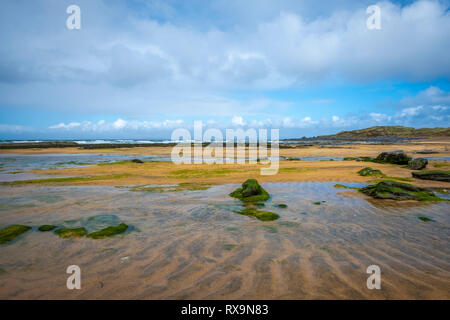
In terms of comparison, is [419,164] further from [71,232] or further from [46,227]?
[46,227]

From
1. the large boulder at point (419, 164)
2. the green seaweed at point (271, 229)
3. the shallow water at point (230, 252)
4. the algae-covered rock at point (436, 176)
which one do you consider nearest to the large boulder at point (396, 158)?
the large boulder at point (419, 164)

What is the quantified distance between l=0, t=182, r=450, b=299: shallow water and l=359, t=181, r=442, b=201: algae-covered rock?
99cm

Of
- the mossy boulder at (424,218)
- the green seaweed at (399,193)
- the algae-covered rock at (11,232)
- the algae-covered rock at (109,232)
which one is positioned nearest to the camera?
the algae-covered rock at (11,232)

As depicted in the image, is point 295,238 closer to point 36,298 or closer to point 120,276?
point 120,276

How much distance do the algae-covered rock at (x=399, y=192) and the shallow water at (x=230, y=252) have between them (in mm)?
989

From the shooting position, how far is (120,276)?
491 cm

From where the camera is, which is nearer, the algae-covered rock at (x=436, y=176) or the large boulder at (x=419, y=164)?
the algae-covered rock at (x=436, y=176)

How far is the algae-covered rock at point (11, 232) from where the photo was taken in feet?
22.0

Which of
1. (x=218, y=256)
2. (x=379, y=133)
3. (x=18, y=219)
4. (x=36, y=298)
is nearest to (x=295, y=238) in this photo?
(x=218, y=256)

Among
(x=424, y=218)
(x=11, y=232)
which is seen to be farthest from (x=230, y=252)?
(x=424, y=218)

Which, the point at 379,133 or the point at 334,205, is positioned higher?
the point at 379,133

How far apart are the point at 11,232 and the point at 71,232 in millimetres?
1793

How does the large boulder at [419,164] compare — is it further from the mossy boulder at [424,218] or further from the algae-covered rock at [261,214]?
the algae-covered rock at [261,214]
